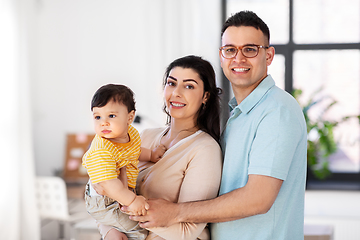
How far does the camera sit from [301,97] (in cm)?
396

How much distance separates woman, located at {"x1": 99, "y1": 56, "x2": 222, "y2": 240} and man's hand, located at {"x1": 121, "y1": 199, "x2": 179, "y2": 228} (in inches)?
1.7

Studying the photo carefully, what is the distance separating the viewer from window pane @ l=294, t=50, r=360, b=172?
12.9 ft

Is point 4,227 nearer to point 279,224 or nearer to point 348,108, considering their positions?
point 279,224

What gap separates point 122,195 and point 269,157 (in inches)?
22.2

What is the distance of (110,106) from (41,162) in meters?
3.13

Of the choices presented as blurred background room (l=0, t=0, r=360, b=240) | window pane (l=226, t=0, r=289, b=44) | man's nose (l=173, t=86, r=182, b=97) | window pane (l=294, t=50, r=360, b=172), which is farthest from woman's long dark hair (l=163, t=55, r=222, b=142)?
window pane (l=226, t=0, r=289, b=44)

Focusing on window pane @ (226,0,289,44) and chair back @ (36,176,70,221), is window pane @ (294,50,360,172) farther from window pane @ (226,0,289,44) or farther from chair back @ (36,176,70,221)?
chair back @ (36,176,70,221)

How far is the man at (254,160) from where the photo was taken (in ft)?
4.29

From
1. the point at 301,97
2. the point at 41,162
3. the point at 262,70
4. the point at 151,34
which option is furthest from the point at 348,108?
the point at 41,162

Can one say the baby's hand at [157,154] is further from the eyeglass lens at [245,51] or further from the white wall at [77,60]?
the white wall at [77,60]

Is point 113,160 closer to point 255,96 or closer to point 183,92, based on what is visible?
point 183,92

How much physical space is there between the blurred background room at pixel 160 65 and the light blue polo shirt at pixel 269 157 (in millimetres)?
2236

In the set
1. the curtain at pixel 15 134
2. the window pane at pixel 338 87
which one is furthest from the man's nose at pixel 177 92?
the window pane at pixel 338 87

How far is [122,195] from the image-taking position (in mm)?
1316
